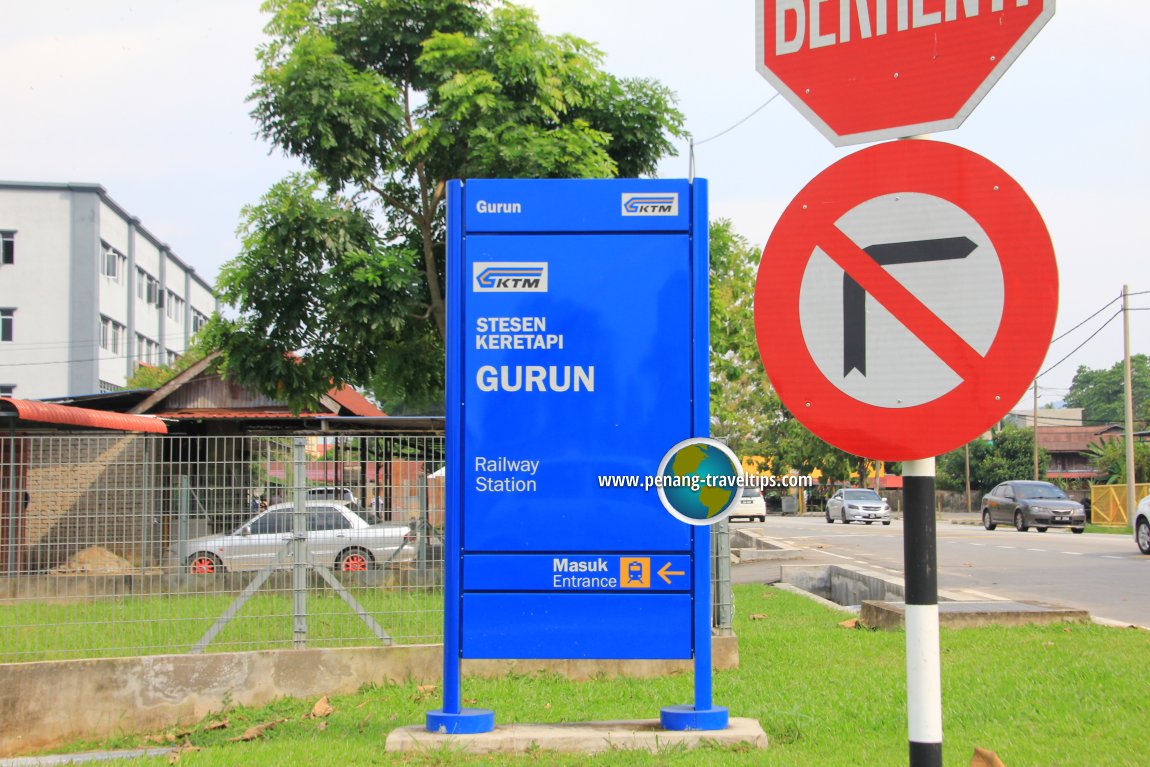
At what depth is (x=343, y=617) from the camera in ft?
27.5

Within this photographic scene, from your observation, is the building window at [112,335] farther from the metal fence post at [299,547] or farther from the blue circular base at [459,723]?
the blue circular base at [459,723]

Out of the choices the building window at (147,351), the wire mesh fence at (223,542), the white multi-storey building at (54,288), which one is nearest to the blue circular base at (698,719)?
the wire mesh fence at (223,542)

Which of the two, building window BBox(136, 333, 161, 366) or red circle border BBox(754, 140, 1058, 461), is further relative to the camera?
building window BBox(136, 333, 161, 366)

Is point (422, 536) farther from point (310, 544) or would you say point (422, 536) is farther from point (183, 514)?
point (183, 514)

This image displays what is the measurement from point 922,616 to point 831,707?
14.2ft

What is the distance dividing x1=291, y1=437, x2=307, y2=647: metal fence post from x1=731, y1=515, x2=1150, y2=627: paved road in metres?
7.64

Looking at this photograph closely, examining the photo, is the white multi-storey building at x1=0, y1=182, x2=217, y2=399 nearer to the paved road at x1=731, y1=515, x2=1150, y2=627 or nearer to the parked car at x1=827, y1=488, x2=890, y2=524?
the parked car at x1=827, y1=488, x2=890, y2=524

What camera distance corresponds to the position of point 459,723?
5672 millimetres

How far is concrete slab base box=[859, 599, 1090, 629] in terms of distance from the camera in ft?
31.5

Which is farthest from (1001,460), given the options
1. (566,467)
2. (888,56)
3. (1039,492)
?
(888,56)

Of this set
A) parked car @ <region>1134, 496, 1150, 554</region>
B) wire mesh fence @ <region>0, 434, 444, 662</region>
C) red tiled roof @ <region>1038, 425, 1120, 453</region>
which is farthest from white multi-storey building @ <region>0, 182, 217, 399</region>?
red tiled roof @ <region>1038, 425, 1120, 453</region>

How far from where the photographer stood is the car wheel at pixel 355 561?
8.38 meters

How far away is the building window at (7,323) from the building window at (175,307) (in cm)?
1610

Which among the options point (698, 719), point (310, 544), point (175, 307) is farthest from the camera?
point (175, 307)
